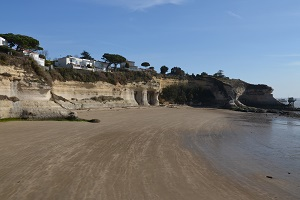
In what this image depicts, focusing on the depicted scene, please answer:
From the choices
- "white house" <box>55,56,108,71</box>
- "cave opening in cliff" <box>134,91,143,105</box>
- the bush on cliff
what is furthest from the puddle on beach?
the bush on cliff

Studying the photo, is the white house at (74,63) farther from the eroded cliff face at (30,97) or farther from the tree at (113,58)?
the eroded cliff face at (30,97)

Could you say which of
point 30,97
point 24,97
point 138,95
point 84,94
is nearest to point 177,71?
point 138,95

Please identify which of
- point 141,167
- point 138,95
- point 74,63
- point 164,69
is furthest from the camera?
point 164,69

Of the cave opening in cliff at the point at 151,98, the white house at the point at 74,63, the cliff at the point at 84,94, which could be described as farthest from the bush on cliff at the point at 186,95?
the white house at the point at 74,63

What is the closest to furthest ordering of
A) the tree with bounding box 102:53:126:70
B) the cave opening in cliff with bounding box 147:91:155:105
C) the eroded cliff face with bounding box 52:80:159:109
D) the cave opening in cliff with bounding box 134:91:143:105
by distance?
the eroded cliff face with bounding box 52:80:159:109 < the cave opening in cliff with bounding box 134:91:143:105 < the cave opening in cliff with bounding box 147:91:155:105 < the tree with bounding box 102:53:126:70

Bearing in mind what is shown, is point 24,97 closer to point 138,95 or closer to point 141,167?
point 141,167

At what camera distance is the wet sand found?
7621mm

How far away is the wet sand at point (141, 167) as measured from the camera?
762 centimetres

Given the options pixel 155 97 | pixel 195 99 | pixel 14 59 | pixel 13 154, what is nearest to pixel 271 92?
pixel 195 99

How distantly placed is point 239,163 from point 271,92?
2222 inches

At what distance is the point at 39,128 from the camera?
18578mm

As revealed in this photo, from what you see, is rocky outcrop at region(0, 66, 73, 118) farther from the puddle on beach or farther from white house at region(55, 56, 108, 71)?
white house at region(55, 56, 108, 71)

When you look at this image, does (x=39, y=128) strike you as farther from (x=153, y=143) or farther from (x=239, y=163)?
(x=239, y=163)

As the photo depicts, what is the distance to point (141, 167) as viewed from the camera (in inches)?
400
